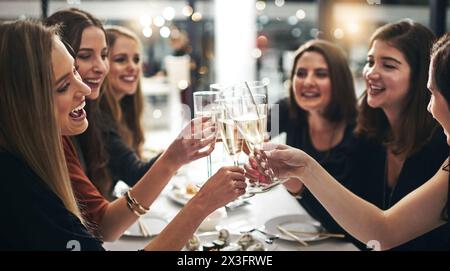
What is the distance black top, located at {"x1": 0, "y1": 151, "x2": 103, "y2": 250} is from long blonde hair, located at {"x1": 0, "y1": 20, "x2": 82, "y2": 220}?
25 mm

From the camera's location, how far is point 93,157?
1.84 metres

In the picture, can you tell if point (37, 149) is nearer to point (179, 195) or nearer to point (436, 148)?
point (179, 195)

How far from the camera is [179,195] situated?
1989 mm

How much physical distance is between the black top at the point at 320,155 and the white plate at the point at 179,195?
1.60ft

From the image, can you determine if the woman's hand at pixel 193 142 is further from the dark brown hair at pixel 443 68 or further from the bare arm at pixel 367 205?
the dark brown hair at pixel 443 68

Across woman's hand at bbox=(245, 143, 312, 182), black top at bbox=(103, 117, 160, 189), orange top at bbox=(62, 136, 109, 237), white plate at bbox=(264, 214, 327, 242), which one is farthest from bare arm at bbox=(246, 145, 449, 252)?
black top at bbox=(103, 117, 160, 189)

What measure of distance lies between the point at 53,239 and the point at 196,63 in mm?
5415

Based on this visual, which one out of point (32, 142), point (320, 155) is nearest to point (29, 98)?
point (32, 142)

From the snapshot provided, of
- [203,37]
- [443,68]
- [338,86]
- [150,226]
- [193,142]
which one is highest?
[203,37]

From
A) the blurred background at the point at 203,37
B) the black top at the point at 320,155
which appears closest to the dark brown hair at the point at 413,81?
the black top at the point at 320,155

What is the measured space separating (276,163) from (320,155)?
1.00 metres

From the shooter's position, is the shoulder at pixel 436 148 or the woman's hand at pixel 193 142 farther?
the shoulder at pixel 436 148

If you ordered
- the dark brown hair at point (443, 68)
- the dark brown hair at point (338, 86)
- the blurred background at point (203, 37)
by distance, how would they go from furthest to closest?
the blurred background at point (203, 37)
the dark brown hair at point (338, 86)
the dark brown hair at point (443, 68)

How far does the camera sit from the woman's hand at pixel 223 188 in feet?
3.55
